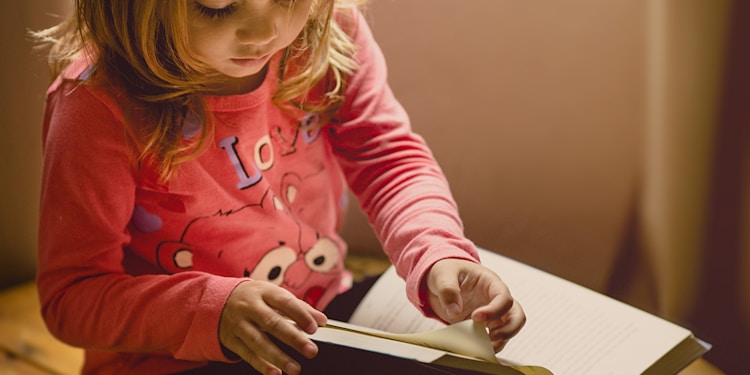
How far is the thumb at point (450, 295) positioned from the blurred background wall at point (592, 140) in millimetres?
150

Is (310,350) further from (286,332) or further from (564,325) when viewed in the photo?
(564,325)

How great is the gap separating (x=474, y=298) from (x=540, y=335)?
8 cm

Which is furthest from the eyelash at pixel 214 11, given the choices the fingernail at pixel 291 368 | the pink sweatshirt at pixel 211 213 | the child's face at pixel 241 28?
the fingernail at pixel 291 368

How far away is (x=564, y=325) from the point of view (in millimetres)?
648

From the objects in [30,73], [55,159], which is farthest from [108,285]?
[30,73]

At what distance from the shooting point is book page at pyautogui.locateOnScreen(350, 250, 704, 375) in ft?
1.99

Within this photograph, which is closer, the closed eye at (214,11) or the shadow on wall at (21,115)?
the closed eye at (214,11)

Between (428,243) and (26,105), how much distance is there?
35cm

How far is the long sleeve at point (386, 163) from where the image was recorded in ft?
2.15

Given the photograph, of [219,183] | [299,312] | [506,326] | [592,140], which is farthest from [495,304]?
[592,140]

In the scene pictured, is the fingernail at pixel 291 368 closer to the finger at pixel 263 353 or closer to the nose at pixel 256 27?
the finger at pixel 263 353

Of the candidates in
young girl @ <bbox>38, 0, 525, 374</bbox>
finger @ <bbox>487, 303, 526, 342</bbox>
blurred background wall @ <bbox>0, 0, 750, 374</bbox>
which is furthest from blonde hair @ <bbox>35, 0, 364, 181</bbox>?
finger @ <bbox>487, 303, 526, 342</bbox>

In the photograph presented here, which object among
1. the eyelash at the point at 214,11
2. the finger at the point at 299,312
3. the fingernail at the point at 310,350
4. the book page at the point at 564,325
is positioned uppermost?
the eyelash at the point at 214,11

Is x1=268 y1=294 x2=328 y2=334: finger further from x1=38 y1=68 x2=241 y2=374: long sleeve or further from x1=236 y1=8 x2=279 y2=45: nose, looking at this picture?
x1=236 y1=8 x2=279 y2=45: nose
